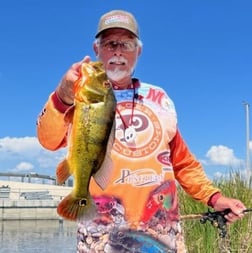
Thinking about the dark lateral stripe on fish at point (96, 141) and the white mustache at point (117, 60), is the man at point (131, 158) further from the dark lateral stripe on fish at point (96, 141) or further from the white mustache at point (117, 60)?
the dark lateral stripe on fish at point (96, 141)

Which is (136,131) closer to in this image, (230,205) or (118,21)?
(118,21)

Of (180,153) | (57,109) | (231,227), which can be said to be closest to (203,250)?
(231,227)

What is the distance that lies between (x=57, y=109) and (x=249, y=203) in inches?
218

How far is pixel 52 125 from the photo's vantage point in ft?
8.87

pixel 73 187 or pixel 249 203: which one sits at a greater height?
pixel 249 203

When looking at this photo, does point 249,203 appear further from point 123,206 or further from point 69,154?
point 69,154

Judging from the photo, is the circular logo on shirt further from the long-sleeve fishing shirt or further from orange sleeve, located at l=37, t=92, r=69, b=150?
orange sleeve, located at l=37, t=92, r=69, b=150

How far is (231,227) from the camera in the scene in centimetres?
741

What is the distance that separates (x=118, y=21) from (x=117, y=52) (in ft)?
0.48

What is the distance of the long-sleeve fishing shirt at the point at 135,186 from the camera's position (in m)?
2.84

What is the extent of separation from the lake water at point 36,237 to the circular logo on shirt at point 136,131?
1216 cm

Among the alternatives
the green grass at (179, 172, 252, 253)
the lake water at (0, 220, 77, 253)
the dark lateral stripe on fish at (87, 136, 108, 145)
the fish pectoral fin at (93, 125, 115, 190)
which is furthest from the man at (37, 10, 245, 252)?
the lake water at (0, 220, 77, 253)

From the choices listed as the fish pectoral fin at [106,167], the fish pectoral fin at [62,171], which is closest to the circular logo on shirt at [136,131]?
the fish pectoral fin at [106,167]

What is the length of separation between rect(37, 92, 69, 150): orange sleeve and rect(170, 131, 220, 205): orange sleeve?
2.22ft
